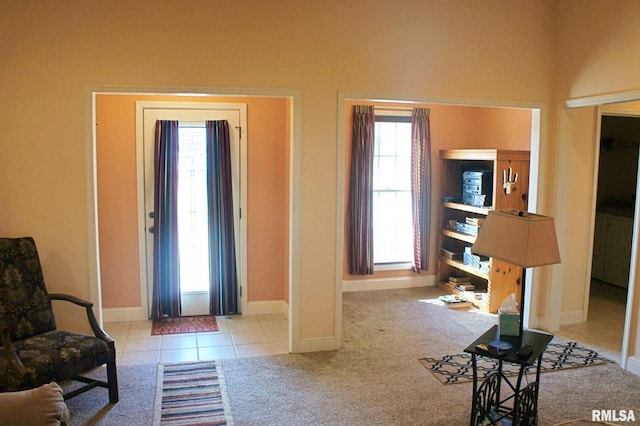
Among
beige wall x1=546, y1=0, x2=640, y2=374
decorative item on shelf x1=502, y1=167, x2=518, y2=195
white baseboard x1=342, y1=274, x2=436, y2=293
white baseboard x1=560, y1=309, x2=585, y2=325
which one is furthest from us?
white baseboard x1=342, y1=274, x2=436, y2=293

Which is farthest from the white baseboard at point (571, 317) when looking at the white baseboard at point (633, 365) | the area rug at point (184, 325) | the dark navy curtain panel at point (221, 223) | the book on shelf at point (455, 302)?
the area rug at point (184, 325)

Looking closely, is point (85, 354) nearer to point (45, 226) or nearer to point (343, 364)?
point (45, 226)

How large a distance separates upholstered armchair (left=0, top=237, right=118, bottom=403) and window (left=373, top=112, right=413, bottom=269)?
367 cm

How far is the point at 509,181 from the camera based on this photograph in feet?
16.9

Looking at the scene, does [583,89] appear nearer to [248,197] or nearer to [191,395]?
[248,197]

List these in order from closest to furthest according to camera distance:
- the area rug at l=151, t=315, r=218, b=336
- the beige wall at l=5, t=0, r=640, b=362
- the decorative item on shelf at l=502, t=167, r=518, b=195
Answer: the beige wall at l=5, t=0, r=640, b=362 < the area rug at l=151, t=315, r=218, b=336 < the decorative item on shelf at l=502, t=167, r=518, b=195

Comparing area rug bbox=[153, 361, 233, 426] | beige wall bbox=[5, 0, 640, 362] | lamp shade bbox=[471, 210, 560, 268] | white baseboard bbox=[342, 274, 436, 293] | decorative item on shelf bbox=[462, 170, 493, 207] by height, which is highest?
beige wall bbox=[5, 0, 640, 362]

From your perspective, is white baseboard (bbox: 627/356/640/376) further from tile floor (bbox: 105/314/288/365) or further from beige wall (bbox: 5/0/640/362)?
tile floor (bbox: 105/314/288/365)

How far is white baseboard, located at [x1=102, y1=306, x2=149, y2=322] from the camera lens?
496cm

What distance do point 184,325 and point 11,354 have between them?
2067mm

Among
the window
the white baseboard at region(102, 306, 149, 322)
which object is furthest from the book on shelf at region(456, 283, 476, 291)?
the white baseboard at region(102, 306, 149, 322)

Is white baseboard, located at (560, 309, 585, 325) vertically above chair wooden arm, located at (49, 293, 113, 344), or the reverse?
chair wooden arm, located at (49, 293, 113, 344)

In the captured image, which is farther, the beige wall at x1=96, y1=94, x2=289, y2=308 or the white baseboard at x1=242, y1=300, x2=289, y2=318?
the white baseboard at x1=242, y1=300, x2=289, y2=318

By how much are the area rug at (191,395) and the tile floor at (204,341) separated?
23 centimetres
